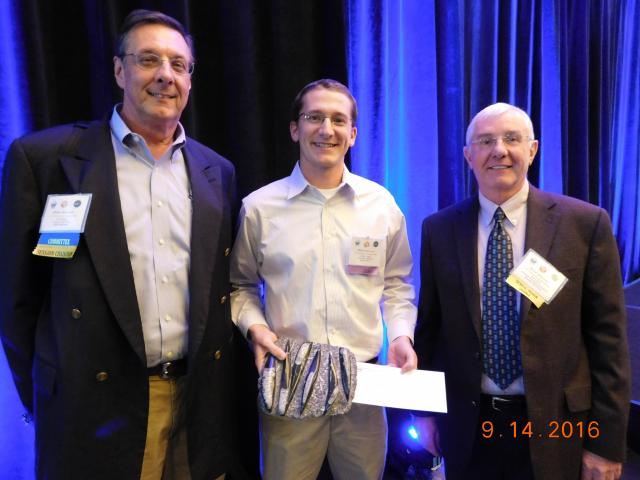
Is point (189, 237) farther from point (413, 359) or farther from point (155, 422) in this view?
point (413, 359)

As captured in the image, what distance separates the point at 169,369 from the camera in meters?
1.21

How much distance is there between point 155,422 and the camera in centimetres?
123

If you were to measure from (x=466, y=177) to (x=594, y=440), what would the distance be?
5.51 ft

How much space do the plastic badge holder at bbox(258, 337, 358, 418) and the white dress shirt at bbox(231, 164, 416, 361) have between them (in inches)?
6.0

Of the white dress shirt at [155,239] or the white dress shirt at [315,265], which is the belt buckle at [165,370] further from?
the white dress shirt at [315,265]

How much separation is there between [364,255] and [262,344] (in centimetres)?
47

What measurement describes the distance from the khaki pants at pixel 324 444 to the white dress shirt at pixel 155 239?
1.59 ft

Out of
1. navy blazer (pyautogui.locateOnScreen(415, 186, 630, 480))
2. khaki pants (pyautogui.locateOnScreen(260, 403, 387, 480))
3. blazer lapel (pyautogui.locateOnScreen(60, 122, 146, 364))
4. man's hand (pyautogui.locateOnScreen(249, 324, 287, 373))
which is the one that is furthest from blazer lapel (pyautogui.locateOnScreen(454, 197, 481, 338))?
blazer lapel (pyautogui.locateOnScreen(60, 122, 146, 364))

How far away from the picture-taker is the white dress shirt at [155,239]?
3.77ft

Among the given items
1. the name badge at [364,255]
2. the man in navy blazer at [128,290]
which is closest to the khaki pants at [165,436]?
the man in navy blazer at [128,290]

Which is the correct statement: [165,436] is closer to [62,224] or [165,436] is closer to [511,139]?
[62,224]

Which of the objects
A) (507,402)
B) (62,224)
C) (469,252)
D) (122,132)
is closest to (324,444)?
(507,402)

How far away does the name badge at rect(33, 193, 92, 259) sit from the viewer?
1.03 m
